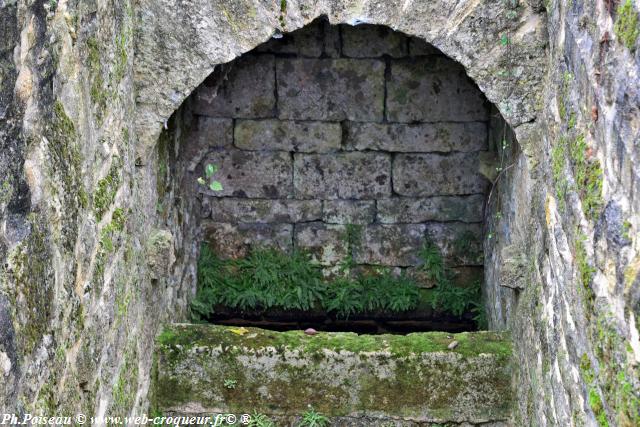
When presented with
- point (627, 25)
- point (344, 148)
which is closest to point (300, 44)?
point (344, 148)

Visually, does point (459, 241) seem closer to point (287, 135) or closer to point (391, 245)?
point (391, 245)

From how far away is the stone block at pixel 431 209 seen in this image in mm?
4797

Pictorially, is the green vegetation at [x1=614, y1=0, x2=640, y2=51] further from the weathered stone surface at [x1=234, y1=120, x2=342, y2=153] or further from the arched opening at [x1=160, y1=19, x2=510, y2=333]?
the weathered stone surface at [x1=234, y1=120, x2=342, y2=153]

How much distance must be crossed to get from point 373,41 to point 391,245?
4.16 ft

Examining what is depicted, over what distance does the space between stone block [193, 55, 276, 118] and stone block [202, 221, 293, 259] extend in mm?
716

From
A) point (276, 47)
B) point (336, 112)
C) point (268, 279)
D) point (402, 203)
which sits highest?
point (276, 47)

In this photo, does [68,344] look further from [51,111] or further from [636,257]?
[636,257]

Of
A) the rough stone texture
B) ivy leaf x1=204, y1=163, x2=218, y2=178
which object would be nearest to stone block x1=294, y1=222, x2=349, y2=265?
ivy leaf x1=204, y1=163, x2=218, y2=178

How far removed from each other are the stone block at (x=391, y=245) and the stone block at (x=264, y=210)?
35cm

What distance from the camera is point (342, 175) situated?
4.82 metres

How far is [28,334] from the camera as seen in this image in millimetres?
2090

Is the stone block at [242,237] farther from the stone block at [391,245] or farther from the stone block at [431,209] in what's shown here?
the stone block at [431,209]

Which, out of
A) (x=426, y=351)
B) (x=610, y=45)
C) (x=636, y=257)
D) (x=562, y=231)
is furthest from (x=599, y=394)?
(x=426, y=351)

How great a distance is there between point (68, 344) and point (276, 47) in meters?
2.60
